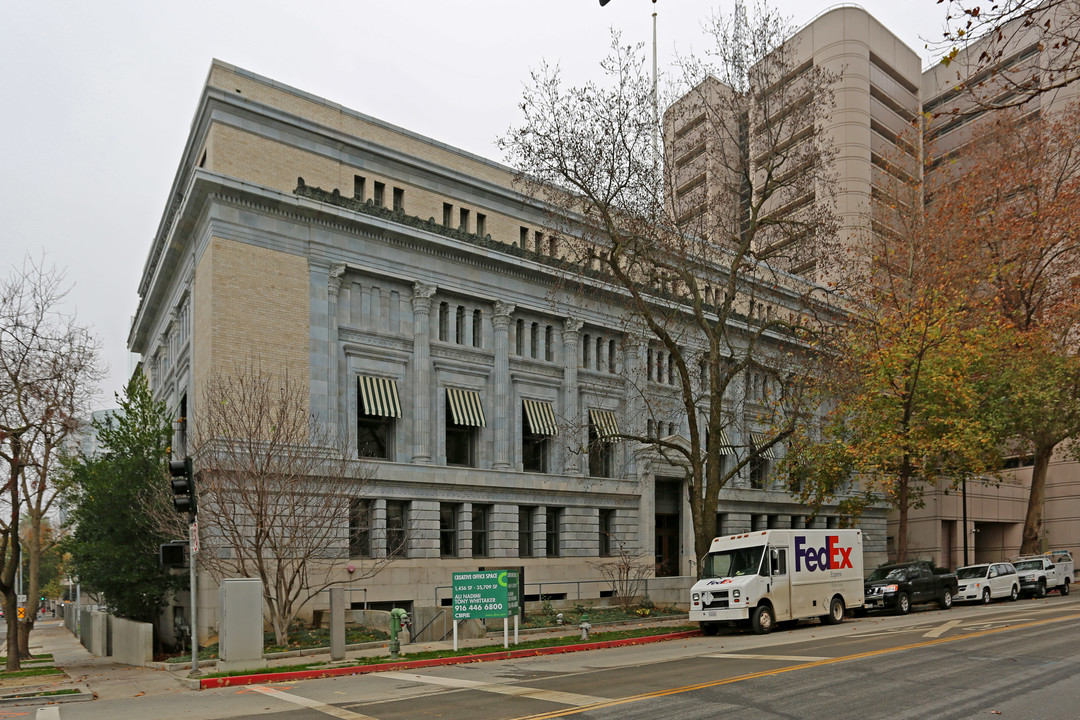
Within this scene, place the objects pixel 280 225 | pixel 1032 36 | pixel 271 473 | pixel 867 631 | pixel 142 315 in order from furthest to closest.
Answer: pixel 1032 36
pixel 142 315
pixel 280 225
pixel 271 473
pixel 867 631

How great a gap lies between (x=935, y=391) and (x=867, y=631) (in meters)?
16.6

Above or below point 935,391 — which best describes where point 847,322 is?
above

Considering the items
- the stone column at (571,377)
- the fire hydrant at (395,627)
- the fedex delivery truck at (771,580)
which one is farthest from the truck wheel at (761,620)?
the stone column at (571,377)

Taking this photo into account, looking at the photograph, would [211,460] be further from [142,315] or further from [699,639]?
[142,315]

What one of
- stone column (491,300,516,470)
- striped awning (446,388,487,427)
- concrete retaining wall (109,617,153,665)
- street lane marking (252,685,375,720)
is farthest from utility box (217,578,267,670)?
stone column (491,300,516,470)

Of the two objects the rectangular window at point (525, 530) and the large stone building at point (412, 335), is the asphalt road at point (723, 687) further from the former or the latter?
the rectangular window at point (525, 530)

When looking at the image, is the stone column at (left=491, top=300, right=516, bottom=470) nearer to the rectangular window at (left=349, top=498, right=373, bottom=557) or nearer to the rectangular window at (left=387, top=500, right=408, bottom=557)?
the rectangular window at (left=387, top=500, right=408, bottom=557)

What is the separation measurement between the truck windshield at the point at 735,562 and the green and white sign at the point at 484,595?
6.69 metres

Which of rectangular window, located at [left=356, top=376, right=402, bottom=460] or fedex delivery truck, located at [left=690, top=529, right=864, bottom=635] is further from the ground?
rectangular window, located at [left=356, top=376, right=402, bottom=460]

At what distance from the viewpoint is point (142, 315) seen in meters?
51.0

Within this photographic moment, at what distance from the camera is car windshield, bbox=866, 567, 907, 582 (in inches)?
1217

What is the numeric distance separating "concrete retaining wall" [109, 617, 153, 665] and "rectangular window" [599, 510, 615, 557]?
2217 cm

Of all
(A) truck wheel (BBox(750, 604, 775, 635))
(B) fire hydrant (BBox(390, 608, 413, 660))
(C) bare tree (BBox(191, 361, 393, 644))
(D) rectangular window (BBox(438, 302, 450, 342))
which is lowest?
(A) truck wheel (BBox(750, 604, 775, 635))

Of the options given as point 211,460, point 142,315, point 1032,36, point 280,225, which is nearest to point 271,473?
point 211,460
